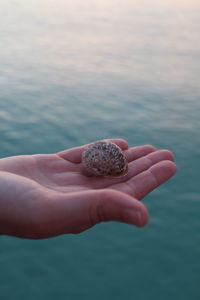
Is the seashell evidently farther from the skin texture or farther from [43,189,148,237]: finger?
[43,189,148,237]: finger

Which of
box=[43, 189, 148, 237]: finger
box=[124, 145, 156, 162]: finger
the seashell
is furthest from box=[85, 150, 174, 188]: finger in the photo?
box=[43, 189, 148, 237]: finger

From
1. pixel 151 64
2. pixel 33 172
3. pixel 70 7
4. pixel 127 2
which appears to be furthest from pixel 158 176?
pixel 127 2

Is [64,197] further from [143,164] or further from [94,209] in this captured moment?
[143,164]

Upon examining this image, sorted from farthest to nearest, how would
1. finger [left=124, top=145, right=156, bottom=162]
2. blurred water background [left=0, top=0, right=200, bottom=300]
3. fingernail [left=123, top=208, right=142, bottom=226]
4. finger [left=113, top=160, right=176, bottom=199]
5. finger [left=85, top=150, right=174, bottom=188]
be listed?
blurred water background [left=0, top=0, right=200, bottom=300] < finger [left=124, top=145, right=156, bottom=162] < finger [left=85, top=150, right=174, bottom=188] < finger [left=113, top=160, right=176, bottom=199] < fingernail [left=123, top=208, right=142, bottom=226]

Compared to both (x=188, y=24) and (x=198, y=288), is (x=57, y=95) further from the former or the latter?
(x=188, y=24)

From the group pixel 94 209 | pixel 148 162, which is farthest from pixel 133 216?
pixel 148 162

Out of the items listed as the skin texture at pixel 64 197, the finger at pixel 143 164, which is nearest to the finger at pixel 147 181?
the skin texture at pixel 64 197

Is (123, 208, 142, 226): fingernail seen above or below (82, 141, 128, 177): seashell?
above
